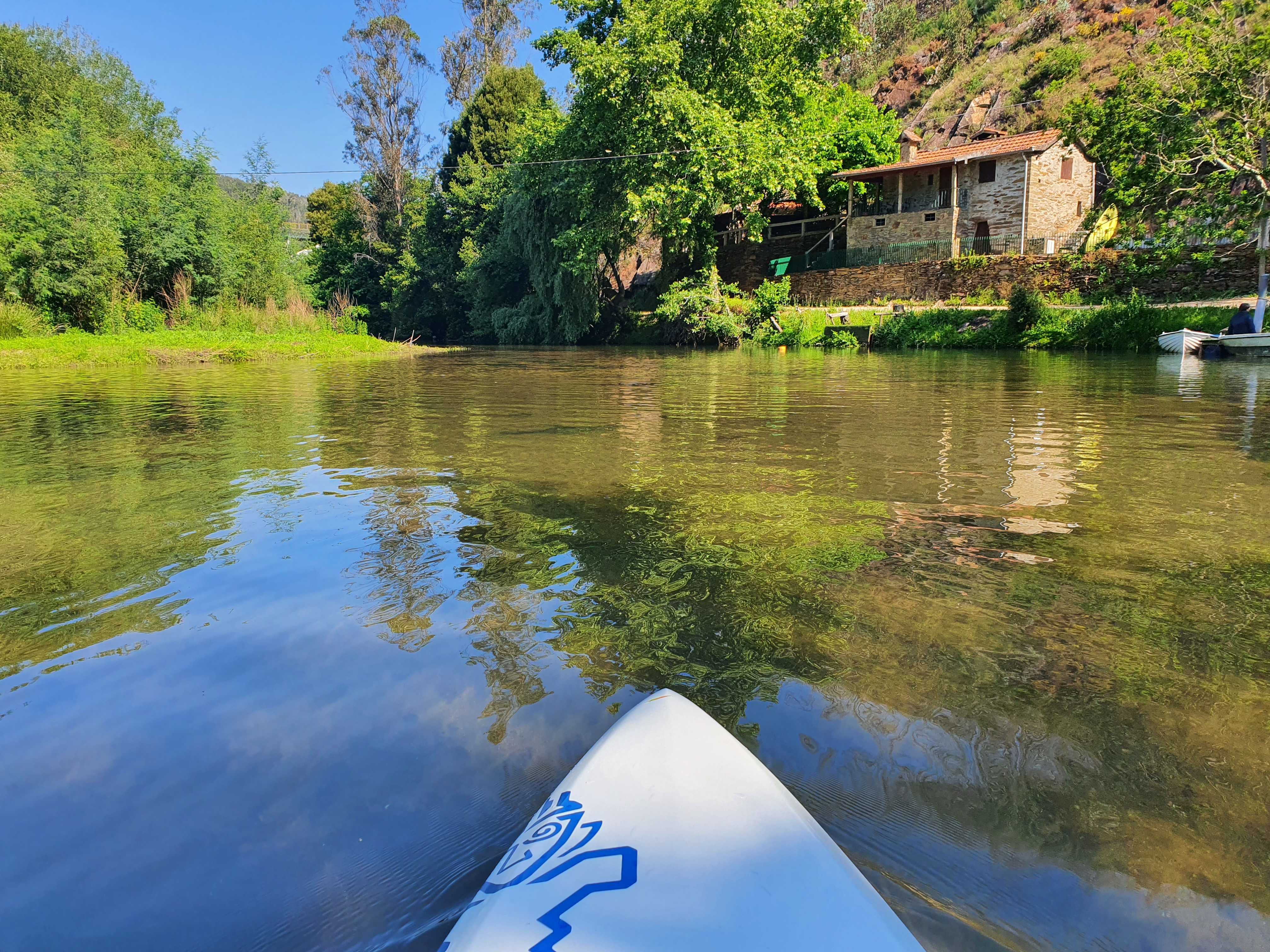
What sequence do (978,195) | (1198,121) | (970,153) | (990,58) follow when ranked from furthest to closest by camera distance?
(990,58) < (978,195) < (970,153) < (1198,121)

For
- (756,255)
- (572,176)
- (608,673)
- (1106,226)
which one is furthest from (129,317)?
(1106,226)

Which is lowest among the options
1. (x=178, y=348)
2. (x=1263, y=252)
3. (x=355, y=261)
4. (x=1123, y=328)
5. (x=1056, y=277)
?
(x=178, y=348)

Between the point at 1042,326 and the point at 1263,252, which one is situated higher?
the point at 1263,252

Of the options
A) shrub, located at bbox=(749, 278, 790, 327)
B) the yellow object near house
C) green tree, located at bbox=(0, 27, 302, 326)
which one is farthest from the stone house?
green tree, located at bbox=(0, 27, 302, 326)

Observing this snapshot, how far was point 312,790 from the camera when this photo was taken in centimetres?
204

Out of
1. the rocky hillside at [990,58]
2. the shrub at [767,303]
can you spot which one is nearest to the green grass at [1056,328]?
the shrub at [767,303]

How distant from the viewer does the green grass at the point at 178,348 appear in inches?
688

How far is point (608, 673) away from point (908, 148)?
36364 millimetres

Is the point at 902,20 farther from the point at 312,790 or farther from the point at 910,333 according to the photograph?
the point at 312,790

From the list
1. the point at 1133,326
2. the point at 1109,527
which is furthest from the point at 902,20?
the point at 1109,527

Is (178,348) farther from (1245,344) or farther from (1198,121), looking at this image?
(1198,121)

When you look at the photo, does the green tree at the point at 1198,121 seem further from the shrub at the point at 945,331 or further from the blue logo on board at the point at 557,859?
Result: the blue logo on board at the point at 557,859

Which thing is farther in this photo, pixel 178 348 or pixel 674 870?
pixel 178 348

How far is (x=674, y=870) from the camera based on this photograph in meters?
1.48
